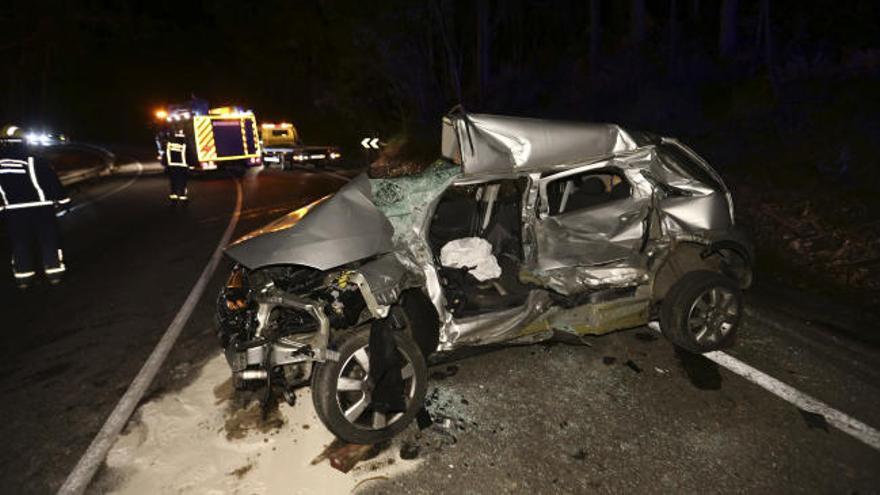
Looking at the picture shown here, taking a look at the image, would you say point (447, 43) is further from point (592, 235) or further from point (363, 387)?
point (363, 387)

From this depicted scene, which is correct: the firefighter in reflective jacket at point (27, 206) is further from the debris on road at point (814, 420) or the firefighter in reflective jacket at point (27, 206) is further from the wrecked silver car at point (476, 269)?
the debris on road at point (814, 420)

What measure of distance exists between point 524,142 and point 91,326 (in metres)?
4.84

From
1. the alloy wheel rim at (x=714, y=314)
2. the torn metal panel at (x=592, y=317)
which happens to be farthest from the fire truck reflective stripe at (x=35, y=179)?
the alloy wheel rim at (x=714, y=314)

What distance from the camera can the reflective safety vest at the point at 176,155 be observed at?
12.1 meters

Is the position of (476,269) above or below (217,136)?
below

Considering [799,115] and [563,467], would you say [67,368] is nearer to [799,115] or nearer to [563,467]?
[563,467]

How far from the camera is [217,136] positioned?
697 inches

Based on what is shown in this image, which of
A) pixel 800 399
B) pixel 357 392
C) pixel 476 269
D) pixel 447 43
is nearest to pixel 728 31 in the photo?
pixel 447 43

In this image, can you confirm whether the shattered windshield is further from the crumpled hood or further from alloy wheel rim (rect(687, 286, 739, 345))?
alloy wheel rim (rect(687, 286, 739, 345))

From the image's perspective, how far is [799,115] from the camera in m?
10.2

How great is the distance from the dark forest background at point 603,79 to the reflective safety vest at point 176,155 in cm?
1113

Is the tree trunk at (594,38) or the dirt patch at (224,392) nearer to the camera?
the dirt patch at (224,392)

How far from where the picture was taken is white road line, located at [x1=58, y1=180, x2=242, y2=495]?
3.29 m

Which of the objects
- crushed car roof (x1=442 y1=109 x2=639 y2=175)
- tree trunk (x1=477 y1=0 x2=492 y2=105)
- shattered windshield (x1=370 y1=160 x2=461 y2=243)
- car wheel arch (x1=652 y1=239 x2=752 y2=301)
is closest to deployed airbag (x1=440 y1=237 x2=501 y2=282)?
crushed car roof (x1=442 y1=109 x2=639 y2=175)
